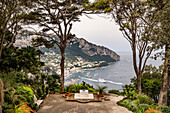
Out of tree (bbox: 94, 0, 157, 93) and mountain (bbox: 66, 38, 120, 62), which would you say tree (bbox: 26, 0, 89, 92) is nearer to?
tree (bbox: 94, 0, 157, 93)

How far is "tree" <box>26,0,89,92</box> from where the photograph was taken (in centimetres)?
898

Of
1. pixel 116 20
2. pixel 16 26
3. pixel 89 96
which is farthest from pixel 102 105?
pixel 16 26

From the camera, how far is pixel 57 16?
9.63 metres

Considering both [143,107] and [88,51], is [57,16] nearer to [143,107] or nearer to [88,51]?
[143,107]

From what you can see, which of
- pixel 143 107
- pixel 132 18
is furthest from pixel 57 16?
pixel 143 107

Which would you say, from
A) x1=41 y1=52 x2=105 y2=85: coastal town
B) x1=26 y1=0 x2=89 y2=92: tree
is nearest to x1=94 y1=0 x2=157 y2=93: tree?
x1=26 y1=0 x2=89 y2=92: tree

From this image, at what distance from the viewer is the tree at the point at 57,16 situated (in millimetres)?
8977

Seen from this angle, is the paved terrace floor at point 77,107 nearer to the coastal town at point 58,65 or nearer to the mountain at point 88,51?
the coastal town at point 58,65

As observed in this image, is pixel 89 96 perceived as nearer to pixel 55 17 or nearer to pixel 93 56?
pixel 55 17

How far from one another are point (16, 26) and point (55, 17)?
8.54 feet

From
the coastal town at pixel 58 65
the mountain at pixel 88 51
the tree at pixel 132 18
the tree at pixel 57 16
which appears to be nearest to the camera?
the tree at pixel 132 18

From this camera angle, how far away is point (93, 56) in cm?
2425

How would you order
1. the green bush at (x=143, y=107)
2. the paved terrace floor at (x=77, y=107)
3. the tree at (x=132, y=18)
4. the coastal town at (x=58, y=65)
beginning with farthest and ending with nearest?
1. the coastal town at (x=58, y=65)
2. the tree at (x=132, y=18)
3. the paved terrace floor at (x=77, y=107)
4. the green bush at (x=143, y=107)

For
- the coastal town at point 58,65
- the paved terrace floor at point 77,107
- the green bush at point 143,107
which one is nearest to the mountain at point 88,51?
the coastal town at point 58,65
